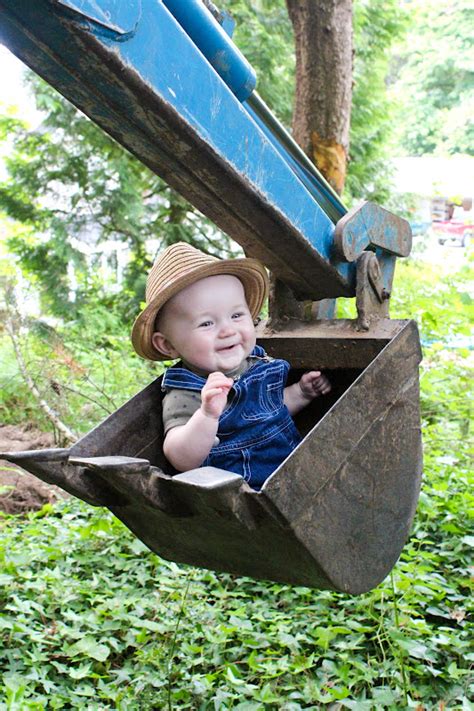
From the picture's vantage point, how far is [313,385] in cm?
263

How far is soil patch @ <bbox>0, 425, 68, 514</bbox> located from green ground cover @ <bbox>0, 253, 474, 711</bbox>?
0.56 metres

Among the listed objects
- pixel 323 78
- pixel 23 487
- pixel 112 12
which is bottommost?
pixel 23 487

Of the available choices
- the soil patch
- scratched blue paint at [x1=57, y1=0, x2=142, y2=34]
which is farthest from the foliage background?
scratched blue paint at [x1=57, y1=0, x2=142, y2=34]

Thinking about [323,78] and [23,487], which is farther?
[323,78]

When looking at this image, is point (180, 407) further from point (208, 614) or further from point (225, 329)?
point (208, 614)

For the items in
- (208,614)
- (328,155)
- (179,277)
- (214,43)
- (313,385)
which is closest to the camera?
(214,43)

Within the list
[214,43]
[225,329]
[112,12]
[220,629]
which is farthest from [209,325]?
[220,629]

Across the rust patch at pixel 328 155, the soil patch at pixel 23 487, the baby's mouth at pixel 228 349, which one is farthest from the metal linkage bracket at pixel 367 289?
the rust patch at pixel 328 155

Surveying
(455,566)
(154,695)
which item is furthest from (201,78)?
(455,566)

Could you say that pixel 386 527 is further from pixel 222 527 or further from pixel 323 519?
pixel 222 527

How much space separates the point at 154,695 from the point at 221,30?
207cm

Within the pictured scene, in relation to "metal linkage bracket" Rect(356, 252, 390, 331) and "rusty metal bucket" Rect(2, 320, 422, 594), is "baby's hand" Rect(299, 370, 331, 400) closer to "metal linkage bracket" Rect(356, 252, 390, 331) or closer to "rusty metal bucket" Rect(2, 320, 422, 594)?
"rusty metal bucket" Rect(2, 320, 422, 594)

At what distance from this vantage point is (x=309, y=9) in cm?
506

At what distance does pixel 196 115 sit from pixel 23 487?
354 cm
